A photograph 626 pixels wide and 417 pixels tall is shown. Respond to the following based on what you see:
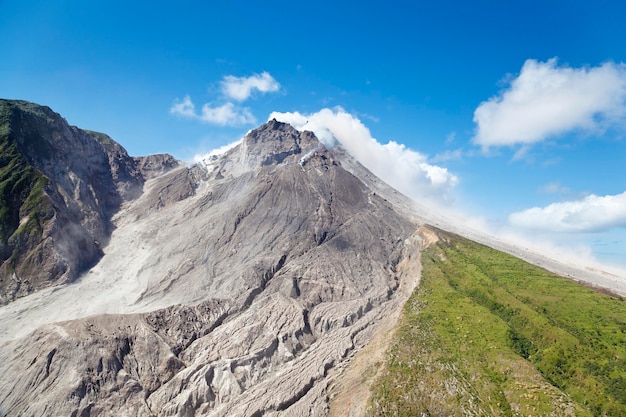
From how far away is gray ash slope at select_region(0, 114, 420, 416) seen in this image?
2467 inches

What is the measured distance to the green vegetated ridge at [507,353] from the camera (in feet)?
156

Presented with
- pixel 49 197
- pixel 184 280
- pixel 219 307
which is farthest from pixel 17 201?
pixel 219 307

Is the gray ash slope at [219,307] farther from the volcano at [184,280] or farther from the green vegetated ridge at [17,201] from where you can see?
the green vegetated ridge at [17,201]

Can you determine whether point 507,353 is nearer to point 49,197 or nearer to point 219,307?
point 219,307

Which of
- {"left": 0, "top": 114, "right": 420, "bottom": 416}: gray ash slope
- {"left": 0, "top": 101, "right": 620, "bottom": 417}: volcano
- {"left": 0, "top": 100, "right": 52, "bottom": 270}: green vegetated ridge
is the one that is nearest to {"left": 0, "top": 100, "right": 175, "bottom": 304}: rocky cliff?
{"left": 0, "top": 100, "right": 52, "bottom": 270}: green vegetated ridge

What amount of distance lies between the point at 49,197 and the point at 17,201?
270 inches

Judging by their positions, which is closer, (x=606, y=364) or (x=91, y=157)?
(x=606, y=364)

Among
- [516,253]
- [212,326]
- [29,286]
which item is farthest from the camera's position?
[516,253]

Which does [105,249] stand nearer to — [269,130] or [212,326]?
[212,326]

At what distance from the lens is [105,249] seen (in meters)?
110

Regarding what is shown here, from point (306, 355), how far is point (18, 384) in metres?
47.1

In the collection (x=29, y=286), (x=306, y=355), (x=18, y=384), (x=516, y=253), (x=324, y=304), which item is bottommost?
(x=18, y=384)

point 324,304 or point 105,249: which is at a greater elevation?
point 324,304

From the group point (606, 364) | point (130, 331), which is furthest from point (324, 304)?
point (606, 364)
